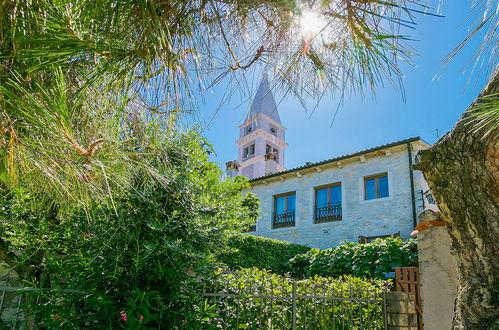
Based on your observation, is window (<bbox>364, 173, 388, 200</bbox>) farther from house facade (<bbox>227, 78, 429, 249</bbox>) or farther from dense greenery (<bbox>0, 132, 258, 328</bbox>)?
dense greenery (<bbox>0, 132, 258, 328</bbox>)

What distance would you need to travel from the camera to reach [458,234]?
2002 millimetres

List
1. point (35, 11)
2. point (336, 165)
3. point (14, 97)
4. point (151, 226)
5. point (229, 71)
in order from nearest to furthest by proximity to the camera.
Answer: point (14, 97), point (35, 11), point (229, 71), point (151, 226), point (336, 165)

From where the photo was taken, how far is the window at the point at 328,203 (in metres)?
12.2

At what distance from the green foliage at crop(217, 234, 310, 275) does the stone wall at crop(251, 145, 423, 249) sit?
221 cm

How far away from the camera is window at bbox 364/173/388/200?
11.3 metres

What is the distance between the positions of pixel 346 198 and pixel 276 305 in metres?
8.88

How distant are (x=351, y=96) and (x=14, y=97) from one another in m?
1.57

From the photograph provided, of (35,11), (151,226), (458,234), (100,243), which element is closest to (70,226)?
(100,243)

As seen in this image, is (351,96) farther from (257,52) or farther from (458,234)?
(458,234)

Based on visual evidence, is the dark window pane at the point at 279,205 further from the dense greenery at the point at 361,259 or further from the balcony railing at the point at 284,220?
the dense greenery at the point at 361,259

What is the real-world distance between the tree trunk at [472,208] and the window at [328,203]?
10247mm

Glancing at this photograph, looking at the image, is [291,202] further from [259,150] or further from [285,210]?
[259,150]

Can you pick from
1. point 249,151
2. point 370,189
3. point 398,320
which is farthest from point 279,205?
point 249,151

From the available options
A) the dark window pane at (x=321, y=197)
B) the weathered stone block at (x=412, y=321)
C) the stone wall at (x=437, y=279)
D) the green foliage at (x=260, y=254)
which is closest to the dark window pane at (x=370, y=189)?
the dark window pane at (x=321, y=197)
